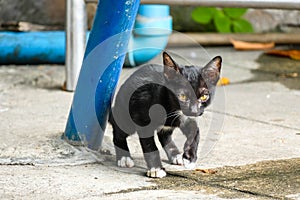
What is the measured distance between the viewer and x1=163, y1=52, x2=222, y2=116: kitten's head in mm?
2771

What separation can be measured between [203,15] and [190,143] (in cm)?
287

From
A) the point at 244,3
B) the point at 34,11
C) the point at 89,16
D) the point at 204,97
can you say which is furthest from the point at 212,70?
the point at 34,11

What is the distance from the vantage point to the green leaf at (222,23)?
5.73m

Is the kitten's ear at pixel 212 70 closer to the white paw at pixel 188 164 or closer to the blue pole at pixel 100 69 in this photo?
the white paw at pixel 188 164

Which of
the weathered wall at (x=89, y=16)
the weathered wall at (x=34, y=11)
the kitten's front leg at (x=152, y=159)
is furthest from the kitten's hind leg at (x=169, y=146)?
the weathered wall at (x=34, y=11)

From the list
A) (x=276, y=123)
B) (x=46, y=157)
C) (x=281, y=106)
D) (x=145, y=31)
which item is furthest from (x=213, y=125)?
(x=145, y=31)

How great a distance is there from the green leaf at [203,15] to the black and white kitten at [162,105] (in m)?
2.79

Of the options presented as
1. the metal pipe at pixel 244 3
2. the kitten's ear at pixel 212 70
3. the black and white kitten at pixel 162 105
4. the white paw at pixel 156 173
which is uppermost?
the metal pipe at pixel 244 3

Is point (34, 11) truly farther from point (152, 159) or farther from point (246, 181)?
point (246, 181)

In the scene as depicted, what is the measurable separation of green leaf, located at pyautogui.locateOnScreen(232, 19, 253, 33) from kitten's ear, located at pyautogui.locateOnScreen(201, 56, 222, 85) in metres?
3.00

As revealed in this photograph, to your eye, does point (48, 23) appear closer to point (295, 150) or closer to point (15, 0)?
point (15, 0)

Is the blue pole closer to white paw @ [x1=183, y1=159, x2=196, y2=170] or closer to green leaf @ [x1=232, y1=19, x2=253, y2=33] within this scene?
white paw @ [x1=183, y1=159, x2=196, y2=170]

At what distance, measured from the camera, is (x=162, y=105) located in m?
2.83

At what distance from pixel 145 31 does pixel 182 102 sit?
199 centimetres
